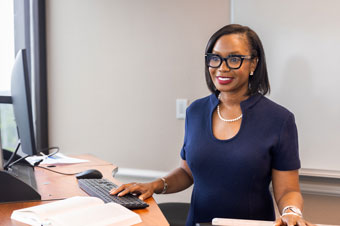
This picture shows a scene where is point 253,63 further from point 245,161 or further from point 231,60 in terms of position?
point 245,161

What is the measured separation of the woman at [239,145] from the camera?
148cm

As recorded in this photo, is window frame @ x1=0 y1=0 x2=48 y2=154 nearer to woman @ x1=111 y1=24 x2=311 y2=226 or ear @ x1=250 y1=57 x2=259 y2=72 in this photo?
woman @ x1=111 y1=24 x2=311 y2=226

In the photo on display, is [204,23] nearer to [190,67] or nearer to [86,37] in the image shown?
[190,67]

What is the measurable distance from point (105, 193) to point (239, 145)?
0.54m

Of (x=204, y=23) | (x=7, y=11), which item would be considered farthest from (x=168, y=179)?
(x=7, y=11)

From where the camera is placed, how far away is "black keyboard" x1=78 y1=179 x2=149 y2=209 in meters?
1.21

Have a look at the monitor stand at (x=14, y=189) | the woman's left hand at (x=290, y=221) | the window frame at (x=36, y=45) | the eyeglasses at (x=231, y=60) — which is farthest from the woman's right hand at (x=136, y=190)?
the window frame at (x=36, y=45)

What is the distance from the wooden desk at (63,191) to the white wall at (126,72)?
529 mm

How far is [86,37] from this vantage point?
2.64 m

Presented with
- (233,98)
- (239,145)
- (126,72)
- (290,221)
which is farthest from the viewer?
(126,72)

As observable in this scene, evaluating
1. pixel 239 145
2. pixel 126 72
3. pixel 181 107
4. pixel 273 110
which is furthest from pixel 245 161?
pixel 126 72

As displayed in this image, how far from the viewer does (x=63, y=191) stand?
1.42m

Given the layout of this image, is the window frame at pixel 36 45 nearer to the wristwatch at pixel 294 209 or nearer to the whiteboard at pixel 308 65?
the whiteboard at pixel 308 65

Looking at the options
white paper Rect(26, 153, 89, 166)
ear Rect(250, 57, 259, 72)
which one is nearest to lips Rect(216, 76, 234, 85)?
ear Rect(250, 57, 259, 72)
